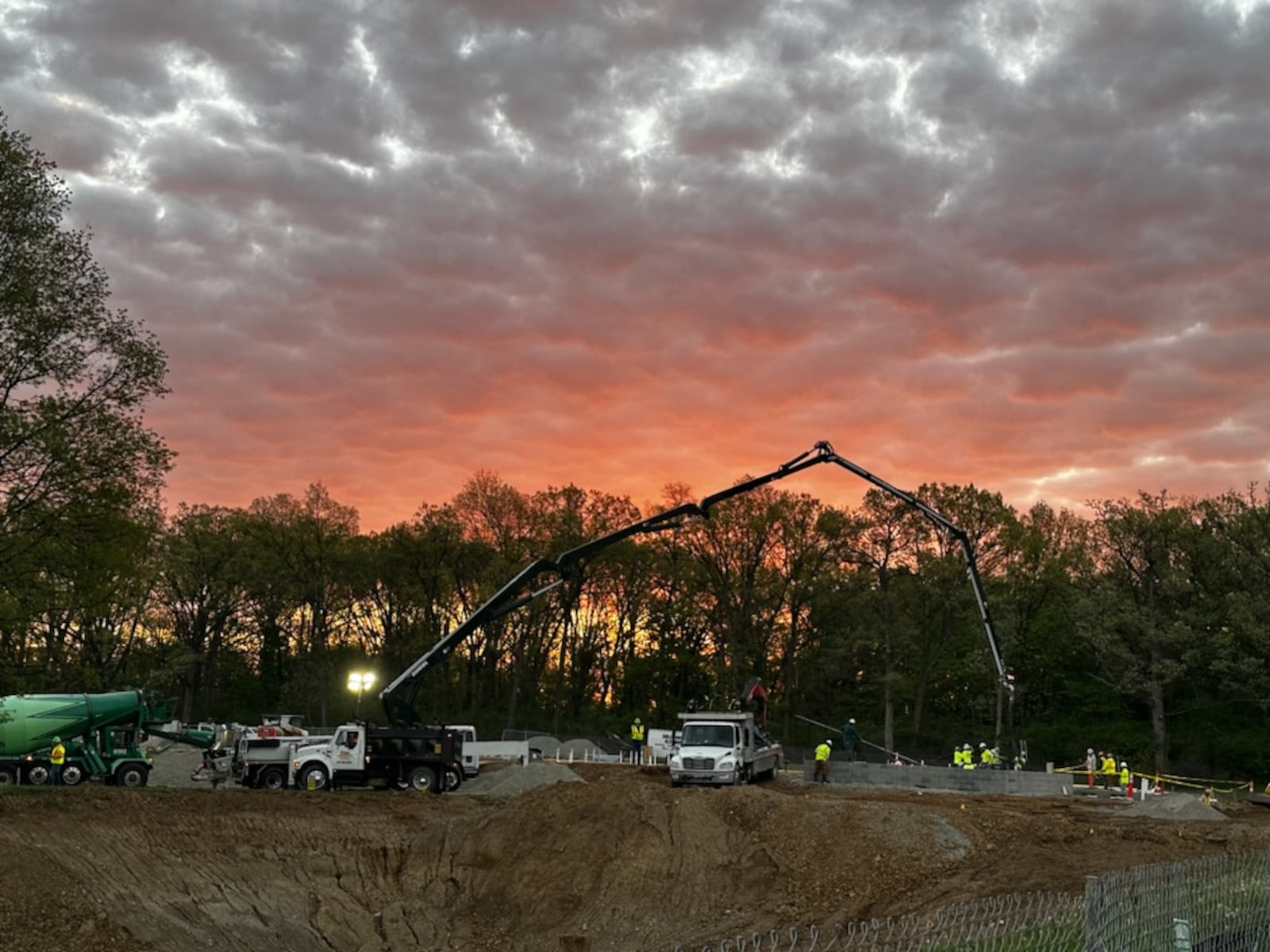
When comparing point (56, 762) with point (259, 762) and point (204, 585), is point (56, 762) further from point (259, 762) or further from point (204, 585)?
point (204, 585)

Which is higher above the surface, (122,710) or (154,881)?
(122,710)

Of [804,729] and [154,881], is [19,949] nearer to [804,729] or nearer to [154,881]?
[154,881]

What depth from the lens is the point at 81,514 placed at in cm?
2625

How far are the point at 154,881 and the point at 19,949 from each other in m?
5.74

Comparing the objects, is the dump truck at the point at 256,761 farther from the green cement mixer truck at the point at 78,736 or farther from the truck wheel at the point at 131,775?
the truck wheel at the point at 131,775

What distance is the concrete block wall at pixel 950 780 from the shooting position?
→ 38.5 metres

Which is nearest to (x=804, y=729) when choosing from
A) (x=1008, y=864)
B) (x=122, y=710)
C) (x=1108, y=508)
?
(x=1108, y=508)

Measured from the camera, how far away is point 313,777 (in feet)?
123

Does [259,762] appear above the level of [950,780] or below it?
below

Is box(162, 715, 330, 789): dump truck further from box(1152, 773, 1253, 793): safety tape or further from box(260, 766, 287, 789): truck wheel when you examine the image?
box(1152, 773, 1253, 793): safety tape

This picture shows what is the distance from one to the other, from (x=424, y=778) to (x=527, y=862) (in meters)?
11.5

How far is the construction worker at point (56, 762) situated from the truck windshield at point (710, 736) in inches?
768

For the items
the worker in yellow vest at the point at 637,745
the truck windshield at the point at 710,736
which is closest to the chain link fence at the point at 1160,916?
the truck windshield at the point at 710,736

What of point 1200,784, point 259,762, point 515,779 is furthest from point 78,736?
point 1200,784
